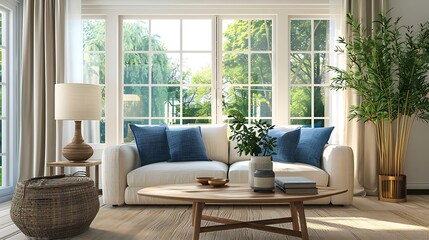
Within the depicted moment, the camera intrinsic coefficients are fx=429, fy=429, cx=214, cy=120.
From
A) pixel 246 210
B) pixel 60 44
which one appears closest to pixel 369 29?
pixel 246 210

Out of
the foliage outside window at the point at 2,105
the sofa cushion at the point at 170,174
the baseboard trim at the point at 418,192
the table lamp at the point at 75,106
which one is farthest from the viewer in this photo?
the baseboard trim at the point at 418,192

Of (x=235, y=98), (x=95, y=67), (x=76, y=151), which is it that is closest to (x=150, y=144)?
(x=76, y=151)

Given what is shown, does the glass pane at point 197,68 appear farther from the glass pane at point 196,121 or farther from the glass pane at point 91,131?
the glass pane at point 91,131

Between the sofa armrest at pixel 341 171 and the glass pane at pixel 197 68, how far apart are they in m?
1.90

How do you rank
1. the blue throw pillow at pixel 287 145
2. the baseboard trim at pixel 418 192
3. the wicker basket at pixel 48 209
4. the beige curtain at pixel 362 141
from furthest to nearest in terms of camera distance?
the baseboard trim at pixel 418 192 < the beige curtain at pixel 362 141 < the blue throw pillow at pixel 287 145 < the wicker basket at pixel 48 209

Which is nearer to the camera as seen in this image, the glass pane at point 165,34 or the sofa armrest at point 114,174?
the sofa armrest at point 114,174

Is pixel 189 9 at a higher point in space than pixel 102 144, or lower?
higher

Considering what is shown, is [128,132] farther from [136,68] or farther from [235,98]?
[235,98]

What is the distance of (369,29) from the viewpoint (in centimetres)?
514

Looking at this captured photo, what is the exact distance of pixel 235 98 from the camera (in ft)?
17.6

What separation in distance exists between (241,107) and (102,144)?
5.84 feet

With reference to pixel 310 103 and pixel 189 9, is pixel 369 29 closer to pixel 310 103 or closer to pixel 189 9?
pixel 310 103

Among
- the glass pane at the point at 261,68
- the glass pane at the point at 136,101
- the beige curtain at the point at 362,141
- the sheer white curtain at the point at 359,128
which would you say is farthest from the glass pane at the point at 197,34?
the beige curtain at the point at 362,141

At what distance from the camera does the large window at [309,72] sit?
17.6 ft
